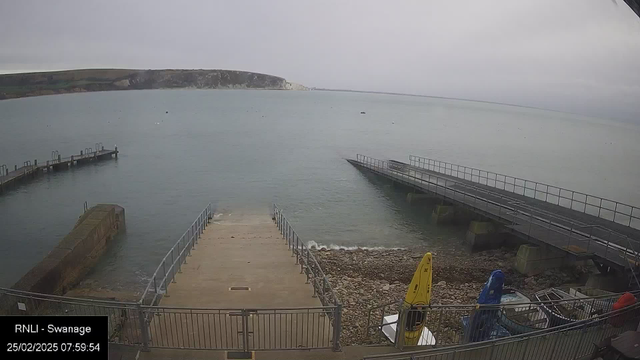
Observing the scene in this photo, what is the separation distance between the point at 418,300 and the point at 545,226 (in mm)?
14483

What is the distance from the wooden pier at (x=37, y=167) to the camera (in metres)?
32.3

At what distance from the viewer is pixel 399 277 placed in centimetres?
1659

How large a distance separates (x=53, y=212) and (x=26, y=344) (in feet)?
87.3

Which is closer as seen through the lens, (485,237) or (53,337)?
(53,337)

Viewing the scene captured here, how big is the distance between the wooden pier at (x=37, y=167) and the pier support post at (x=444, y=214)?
33.0 meters

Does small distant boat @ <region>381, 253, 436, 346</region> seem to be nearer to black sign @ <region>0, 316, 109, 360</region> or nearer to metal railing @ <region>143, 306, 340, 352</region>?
metal railing @ <region>143, 306, 340, 352</region>

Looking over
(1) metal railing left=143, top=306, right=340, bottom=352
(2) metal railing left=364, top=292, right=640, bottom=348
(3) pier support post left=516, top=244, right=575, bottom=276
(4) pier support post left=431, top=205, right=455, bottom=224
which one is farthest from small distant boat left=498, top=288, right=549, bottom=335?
(4) pier support post left=431, top=205, right=455, bottom=224

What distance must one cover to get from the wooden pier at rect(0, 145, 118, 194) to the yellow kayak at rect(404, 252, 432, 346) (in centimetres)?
3503

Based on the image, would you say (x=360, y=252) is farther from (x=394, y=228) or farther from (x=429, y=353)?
(x=429, y=353)

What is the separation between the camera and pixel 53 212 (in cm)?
2691

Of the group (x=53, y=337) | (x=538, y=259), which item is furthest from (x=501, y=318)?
Result: (x=538, y=259)

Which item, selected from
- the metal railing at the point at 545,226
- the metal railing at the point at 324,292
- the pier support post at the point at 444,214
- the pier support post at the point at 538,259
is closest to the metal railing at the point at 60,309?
the metal railing at the point at 324,292

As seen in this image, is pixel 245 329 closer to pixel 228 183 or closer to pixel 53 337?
pixel 53 337

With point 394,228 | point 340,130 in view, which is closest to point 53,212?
point 394,228
